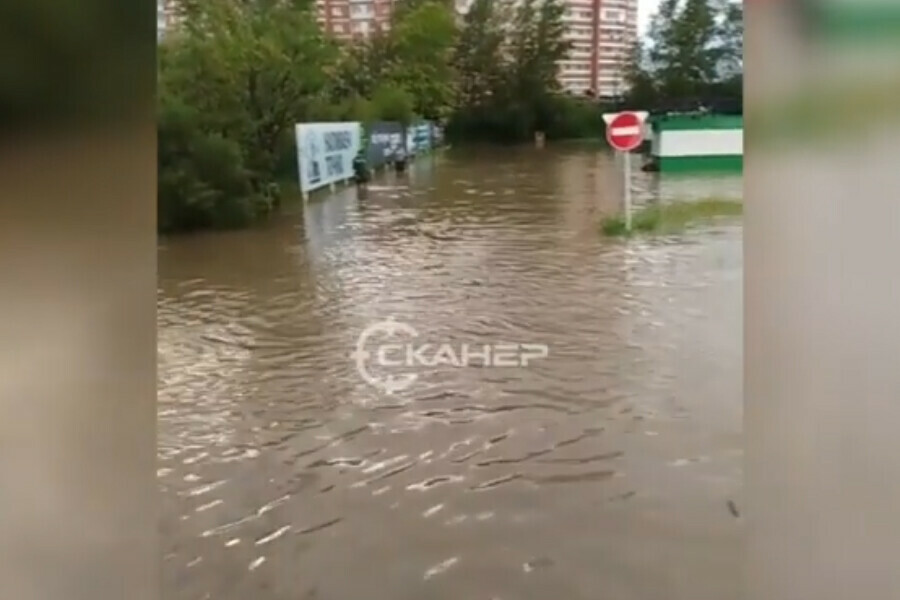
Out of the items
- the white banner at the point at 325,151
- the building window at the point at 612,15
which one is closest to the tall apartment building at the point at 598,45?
the building window at the point at 612,15

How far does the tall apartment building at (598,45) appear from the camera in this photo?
445mm

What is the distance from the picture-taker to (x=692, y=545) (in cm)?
44

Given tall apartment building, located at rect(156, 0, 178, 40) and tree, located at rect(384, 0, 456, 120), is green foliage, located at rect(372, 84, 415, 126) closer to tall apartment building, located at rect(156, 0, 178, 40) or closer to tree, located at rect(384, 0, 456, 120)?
tree, located at rect(384, 0, 456, 120)

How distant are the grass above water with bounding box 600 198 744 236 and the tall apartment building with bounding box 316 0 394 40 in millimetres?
143

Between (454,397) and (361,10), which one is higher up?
(361,10)

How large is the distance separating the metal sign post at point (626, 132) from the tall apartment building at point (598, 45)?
1 centimetres

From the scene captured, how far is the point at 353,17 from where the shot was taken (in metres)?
0.45

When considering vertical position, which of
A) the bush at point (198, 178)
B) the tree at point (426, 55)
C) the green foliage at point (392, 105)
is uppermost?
the tree at point (426, 55)

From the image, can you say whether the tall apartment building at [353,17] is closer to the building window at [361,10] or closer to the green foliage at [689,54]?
the building window at [361,10]

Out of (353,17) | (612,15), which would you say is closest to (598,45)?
(612,15)

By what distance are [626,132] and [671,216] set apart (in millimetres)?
46

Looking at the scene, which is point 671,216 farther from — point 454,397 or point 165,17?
point 165,17
